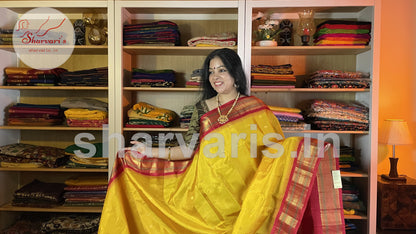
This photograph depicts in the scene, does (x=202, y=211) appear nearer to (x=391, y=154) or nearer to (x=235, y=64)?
(x=235, y=64)

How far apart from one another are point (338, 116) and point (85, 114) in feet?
6.78

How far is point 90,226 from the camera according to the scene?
297 cm

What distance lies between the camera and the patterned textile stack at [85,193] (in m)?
3.02

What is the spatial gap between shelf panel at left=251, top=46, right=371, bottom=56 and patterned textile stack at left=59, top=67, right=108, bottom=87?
1250 mm

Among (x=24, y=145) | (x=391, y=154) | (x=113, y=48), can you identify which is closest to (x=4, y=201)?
(x=24, y=145)

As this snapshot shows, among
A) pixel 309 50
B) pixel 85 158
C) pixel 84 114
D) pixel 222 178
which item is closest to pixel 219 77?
pixel 222 178

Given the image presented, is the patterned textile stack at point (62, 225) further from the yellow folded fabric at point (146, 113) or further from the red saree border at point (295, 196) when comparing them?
the red saree border at point (295, 196)

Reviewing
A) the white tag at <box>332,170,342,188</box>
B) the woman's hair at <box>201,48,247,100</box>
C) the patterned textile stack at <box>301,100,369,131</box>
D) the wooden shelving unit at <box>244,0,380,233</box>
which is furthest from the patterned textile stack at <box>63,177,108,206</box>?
the white tag at <box>332,170,342,188</box>

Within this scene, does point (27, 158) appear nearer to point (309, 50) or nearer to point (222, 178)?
point (222, 178)

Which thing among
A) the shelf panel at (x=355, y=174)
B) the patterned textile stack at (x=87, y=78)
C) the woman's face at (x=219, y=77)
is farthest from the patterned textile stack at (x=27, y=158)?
the shelf panel at (x=355, y=174)

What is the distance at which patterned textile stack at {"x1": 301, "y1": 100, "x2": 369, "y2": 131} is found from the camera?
9.25 feet

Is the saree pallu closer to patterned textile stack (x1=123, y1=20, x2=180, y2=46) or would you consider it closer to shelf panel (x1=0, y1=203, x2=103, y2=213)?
patterned textile stack (x1=123, y1=20, x2=180, y2=46)

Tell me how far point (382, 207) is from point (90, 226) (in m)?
2.42

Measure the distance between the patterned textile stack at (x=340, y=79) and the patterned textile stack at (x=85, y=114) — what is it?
1.77 metres
